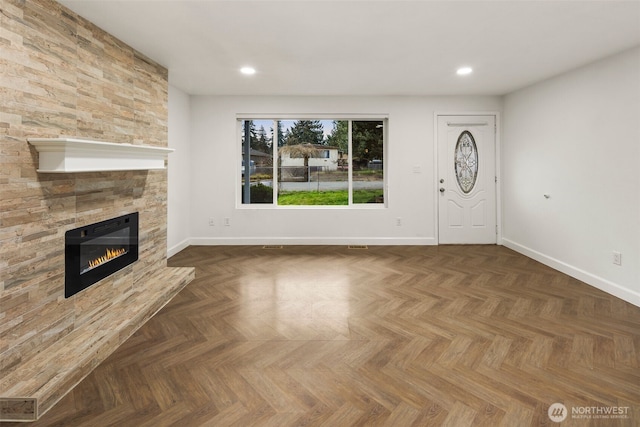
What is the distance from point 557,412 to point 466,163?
4.41m

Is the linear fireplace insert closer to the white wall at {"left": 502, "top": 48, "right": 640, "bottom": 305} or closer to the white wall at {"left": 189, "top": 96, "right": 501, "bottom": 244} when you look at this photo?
the white wall at {"left": 189, "top": 96, "right": 501, "bottom": 244}

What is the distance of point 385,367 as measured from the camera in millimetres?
2045

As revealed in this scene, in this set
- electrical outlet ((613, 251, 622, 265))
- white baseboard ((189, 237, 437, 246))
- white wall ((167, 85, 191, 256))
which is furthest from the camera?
white baseboard ((189, 237, 437, 246))

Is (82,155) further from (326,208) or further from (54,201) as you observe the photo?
(326,208)

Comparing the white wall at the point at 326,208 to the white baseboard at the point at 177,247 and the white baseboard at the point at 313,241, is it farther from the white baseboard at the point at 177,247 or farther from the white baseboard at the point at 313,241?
the white baseboard at the point at 177,247

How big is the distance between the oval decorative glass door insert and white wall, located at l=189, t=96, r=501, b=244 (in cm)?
44

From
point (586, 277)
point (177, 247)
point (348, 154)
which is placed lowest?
point (586, 277)

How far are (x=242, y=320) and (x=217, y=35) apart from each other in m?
2.44

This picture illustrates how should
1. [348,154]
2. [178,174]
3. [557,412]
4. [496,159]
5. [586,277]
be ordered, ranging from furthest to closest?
1. [348,154]
2. [496,159]
3. [178,174]
4. [586,277]
5. [557,412]

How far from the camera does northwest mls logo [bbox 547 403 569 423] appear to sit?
159 cm

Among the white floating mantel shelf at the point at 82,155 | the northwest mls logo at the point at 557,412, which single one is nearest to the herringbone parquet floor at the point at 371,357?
the northwest mls logo at the point at 557,412

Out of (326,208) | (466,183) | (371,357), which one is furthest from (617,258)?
(326,208)

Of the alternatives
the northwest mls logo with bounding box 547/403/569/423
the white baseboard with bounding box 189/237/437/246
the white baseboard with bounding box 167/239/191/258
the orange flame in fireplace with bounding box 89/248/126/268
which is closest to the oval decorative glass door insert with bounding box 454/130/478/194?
the white baseboard with bounding box 189/237/437/246

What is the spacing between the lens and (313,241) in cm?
546
